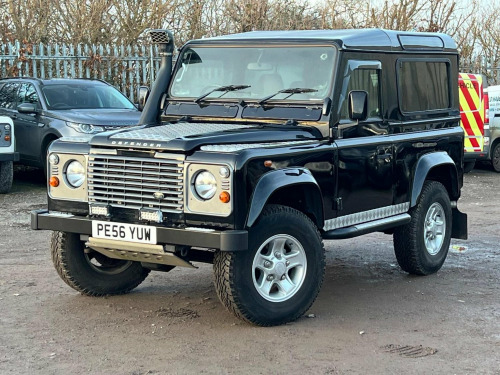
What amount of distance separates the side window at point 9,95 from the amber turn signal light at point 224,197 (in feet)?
33.1

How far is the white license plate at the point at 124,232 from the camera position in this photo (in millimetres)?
6344

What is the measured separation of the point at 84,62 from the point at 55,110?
456 centimetres

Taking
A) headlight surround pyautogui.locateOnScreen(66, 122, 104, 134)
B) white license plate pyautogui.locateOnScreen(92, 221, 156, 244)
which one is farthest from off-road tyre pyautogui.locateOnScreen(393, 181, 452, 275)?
headlight surround pyautogui.locateOnScreen(66, 122, 104, 134)

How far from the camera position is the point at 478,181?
16.4 metres

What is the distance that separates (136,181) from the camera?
650 cm

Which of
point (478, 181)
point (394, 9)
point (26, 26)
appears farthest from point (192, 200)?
point (394, 9)

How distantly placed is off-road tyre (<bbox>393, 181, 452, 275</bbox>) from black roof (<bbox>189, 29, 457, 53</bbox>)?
128cm

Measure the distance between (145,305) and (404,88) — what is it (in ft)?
9.84

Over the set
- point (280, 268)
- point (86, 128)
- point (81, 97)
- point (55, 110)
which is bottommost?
point (280, 268)

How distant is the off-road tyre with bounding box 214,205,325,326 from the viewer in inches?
246

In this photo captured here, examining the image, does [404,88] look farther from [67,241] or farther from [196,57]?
[67,241]

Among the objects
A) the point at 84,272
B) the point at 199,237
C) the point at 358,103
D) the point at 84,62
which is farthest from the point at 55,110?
the point at 199,237

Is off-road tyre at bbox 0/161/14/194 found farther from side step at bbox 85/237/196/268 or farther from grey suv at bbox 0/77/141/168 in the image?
side step at bbox 85/237/196/268

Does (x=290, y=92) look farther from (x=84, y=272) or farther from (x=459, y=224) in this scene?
(x=459, y=224)
